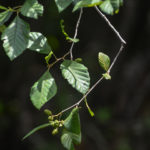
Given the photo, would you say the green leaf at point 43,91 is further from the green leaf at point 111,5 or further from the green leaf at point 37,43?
the green leaf at point 111,5

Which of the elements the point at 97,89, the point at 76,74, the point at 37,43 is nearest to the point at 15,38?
the point at 37,43

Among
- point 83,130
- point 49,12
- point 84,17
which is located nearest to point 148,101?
point 83,130

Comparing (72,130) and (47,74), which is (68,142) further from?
(47,74)

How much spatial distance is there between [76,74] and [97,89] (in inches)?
127

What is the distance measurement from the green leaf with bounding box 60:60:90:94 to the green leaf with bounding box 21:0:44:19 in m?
0.18

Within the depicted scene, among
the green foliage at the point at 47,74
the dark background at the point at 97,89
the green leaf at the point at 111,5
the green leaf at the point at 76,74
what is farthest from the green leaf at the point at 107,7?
the dark background at the point at 97,89

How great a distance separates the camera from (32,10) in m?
1.03

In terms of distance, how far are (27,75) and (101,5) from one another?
3.35 meters

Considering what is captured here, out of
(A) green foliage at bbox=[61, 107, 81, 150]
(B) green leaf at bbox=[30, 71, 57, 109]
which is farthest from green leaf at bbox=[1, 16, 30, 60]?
(A) green foliage at bbox=[61, 107, 81, 150]

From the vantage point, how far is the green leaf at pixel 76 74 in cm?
106

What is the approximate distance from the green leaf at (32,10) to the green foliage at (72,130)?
303 millimetres

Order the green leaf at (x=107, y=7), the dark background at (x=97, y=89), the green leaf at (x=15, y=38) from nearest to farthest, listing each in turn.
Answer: the green leaf at (x=107, y=7) < the green leaf at (x=15, y=38) < the dark background at (x=97, y=89)

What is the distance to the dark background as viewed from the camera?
12.9 feet

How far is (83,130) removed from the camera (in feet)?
13.3
